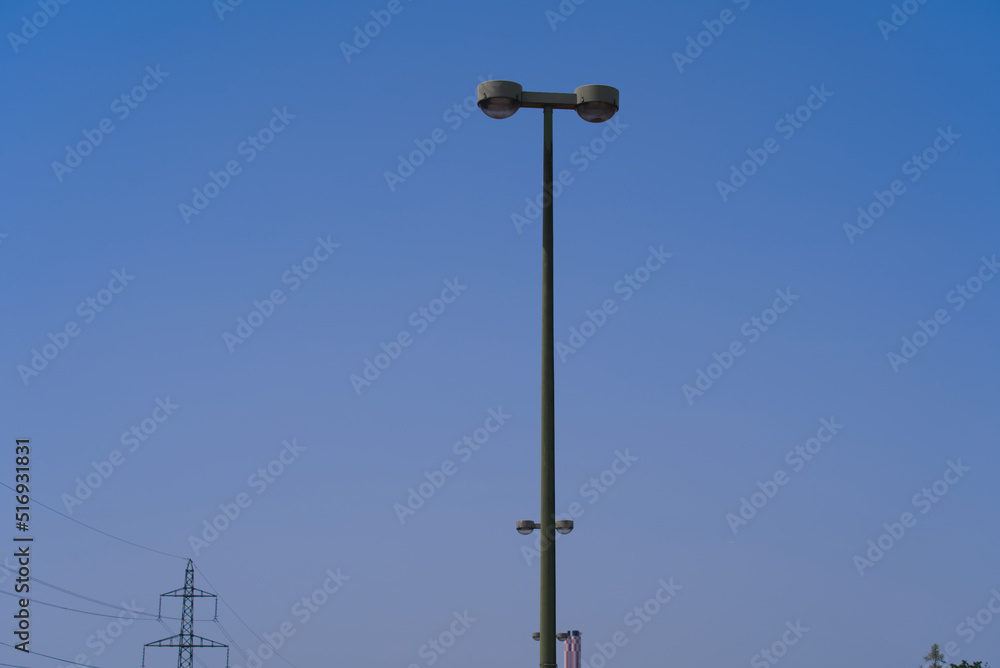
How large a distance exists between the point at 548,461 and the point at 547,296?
86.3 inches

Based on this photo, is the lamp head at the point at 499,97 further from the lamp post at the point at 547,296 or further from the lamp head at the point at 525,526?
the lamp head at the point at 525,526

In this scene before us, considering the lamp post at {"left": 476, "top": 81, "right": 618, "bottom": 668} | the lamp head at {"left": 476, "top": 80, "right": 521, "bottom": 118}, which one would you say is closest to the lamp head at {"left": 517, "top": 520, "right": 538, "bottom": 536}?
the lamp post at {"left": 476, "top": 81, "right": 618, "bottom": 668}

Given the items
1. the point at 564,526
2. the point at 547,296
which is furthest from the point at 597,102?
the point at 564,526

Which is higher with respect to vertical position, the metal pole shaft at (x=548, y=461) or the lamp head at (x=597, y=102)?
the lamp head at (x=597, y=102)

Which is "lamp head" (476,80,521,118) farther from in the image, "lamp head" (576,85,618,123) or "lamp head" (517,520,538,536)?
"lamp head" (517,520,538,536)

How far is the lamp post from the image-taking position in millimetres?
16188

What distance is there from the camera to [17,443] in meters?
46.9

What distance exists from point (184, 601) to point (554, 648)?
209 ft

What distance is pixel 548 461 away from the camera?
54.0 feet

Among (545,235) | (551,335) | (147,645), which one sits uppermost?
(147,645)

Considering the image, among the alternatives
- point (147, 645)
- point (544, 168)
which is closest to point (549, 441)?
point (544, 168)

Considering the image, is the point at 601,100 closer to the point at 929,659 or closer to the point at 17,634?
the point at 17,634

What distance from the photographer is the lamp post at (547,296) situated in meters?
16.2

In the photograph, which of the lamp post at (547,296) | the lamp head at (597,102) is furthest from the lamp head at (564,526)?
the lamp head at (597,102)
